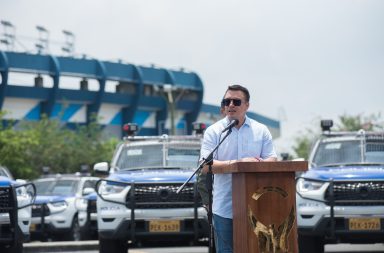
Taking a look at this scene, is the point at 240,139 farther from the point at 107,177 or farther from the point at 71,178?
the point at 71,178

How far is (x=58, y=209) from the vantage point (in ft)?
91.6

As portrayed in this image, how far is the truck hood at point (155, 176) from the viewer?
1712cm

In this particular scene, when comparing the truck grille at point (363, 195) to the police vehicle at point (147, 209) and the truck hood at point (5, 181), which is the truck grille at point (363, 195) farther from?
the truck hood at point (5, 181)

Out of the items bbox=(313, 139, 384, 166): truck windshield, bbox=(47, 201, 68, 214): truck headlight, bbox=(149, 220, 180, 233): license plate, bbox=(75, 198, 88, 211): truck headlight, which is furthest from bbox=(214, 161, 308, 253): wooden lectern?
bbox=(47, 201, 68, 214): truck headlight

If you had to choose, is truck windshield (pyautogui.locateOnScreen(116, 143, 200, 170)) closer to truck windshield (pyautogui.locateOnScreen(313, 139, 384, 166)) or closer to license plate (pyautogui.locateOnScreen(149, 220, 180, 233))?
license plate (pyautogui.locateOnScreen(149, 220, 180, 233))

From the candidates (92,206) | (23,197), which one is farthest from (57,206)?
(23,197)

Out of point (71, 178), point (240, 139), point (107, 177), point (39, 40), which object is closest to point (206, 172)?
point (240, 139)

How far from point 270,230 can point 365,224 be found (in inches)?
Result: 272

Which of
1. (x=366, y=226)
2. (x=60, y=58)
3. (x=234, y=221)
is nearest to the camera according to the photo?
(x=234, y=221)

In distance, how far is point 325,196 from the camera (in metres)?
16.5

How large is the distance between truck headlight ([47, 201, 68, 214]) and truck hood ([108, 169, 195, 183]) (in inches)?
401

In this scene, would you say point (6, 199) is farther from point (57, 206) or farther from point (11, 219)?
point (57, 206)

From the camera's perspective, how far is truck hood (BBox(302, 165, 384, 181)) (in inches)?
648

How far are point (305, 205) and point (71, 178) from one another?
1395 centimetres
